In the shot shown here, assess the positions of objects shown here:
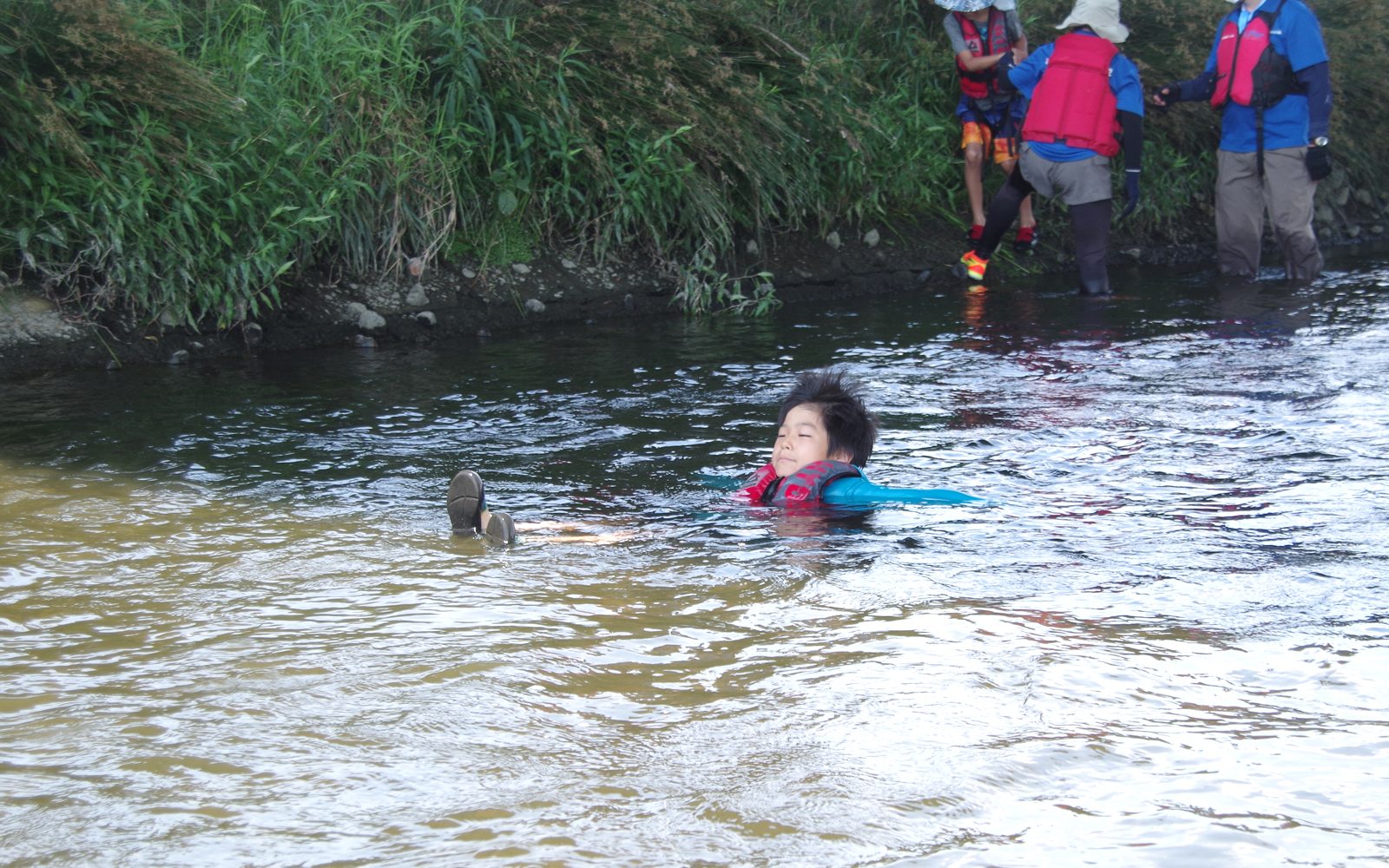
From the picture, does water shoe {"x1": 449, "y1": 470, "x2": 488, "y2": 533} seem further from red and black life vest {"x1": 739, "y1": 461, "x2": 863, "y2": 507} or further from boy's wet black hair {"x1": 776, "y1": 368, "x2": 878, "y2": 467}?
boy's wet black hair {"x1": 776, "y1": 368, "x2": 878, "y2": 467}

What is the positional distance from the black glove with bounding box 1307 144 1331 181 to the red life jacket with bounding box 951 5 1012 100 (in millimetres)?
2202

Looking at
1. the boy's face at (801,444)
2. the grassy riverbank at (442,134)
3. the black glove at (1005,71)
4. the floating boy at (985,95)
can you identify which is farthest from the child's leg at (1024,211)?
the boy's face at (801,444)

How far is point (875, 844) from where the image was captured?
2.04m

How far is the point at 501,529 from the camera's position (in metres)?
3.66

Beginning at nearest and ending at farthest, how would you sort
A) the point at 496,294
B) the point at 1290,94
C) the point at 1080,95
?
1. the point at 496,294
2. the point at 1080,95
3. the point at 1290,94

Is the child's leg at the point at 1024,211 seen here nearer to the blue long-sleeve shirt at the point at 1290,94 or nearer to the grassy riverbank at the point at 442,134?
the grassy riverbank at the point at 442,134

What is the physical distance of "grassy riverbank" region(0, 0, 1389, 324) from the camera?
6.67 metres

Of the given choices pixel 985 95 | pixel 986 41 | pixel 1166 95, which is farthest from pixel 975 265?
pixel 1166 95

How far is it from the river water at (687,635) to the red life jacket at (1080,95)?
2.97 meters

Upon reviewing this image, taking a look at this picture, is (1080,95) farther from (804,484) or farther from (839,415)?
(804,484)

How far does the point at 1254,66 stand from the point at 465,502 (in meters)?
7.10

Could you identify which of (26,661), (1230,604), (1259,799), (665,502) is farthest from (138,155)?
(1259,799)

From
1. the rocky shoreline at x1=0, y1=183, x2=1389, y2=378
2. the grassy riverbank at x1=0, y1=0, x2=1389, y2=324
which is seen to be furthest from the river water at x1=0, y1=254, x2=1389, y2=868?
the grassy riverbank at x1=0, y1=0, x2=1389, y2=324

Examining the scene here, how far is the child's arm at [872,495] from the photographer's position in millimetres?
4020
